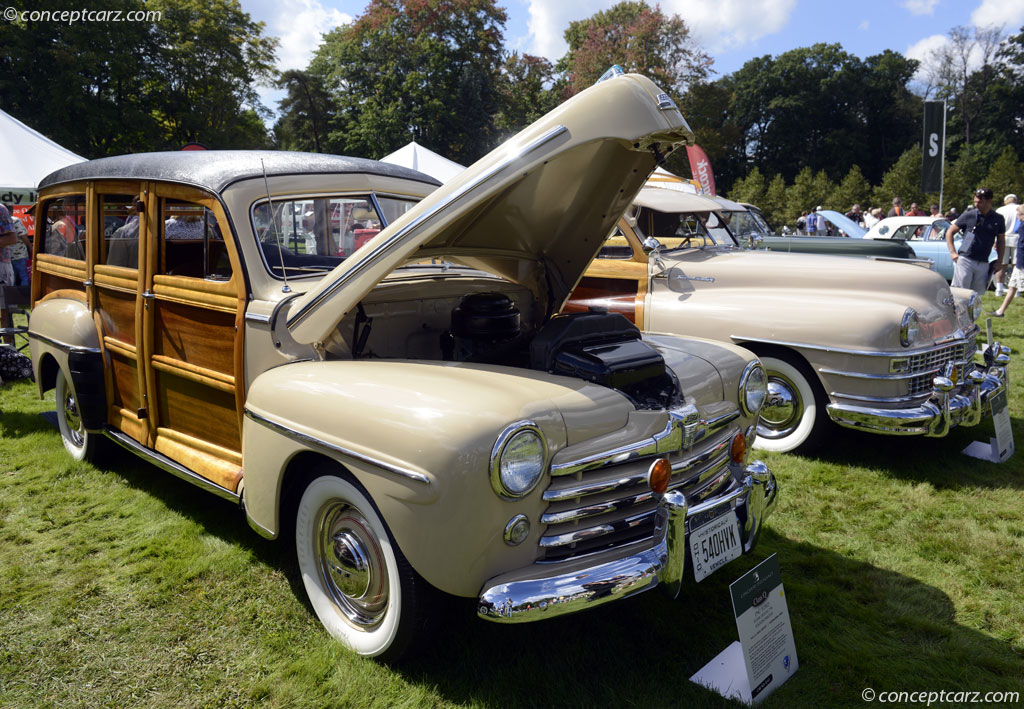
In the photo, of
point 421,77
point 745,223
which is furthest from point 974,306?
point 421,77

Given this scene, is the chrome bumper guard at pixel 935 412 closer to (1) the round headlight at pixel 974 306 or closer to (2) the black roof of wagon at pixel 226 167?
(1) the round headlight at pixel 974 306

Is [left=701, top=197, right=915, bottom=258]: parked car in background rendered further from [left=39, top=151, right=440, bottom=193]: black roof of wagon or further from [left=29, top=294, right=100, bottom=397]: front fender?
[left=29, top=294, right=100, bottom=397]: front fender

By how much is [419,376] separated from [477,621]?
40.1 inches

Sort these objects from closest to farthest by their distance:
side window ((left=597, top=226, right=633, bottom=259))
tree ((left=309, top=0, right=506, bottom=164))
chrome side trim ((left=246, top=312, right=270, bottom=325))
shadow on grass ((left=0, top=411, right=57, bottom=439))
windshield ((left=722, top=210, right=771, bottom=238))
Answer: chrome side trim ((left=246, top=312, right=270, bottom=325)) < shadow on grass ((left=0, top=411, right=57, bottom=439)) < side window ((left=597, top=226, right=633, bottom=259)) < windshield ((left=722, top=210, right=771, bottom=238)) < tree ((left=309, top=0, right=506, bottom=164))

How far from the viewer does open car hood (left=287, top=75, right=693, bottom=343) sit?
2.22 metres

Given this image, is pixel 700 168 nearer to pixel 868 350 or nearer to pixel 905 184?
pixel 868 350

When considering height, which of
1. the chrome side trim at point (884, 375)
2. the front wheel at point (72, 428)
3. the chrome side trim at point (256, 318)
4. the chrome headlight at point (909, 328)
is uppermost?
the chrome side trim at point (256, 318)

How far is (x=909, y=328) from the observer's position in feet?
13.8

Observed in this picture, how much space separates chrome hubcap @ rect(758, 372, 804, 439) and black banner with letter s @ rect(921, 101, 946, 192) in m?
18.1

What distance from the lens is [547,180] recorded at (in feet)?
9.25

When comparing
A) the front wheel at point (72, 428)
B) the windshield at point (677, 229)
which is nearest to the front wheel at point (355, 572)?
the front wheel at point (72, 428)

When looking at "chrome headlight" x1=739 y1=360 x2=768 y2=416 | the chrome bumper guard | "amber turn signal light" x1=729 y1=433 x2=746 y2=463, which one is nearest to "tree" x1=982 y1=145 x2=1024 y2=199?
the chrome bumper guard

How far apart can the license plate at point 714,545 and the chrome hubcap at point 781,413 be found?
7.11 feet

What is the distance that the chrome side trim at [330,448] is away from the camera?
6.56ft
